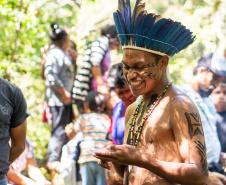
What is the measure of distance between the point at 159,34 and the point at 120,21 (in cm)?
31

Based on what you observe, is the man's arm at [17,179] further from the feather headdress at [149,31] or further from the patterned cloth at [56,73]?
the feather headdress at [149,31]

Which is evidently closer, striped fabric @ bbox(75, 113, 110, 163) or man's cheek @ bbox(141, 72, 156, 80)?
man's cheek @ bbox(141, 72, 156, 80)

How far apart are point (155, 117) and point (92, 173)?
3.11 metres

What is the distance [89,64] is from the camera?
21.9 feet

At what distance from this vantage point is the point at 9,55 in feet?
21.8

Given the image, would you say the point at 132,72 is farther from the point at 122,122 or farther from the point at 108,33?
the point at 108,33

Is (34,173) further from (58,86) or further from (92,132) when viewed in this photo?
(58,86)

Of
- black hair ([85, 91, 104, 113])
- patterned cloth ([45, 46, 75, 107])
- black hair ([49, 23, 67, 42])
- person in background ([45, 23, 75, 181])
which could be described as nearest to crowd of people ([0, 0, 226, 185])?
black hair ([85, 91, 104, 113])

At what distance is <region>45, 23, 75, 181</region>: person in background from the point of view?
672 cm

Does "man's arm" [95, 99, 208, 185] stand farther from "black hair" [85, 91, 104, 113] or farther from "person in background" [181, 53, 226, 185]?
"black hair" [85, 91, 104, 113]

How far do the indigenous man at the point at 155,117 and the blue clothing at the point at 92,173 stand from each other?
103 inches

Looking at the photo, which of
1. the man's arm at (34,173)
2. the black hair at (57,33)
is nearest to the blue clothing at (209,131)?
the man's arm at (34,173)

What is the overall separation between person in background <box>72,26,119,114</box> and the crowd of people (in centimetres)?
2

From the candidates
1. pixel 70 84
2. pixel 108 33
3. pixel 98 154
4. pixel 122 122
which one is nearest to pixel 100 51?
pixel 108 33
